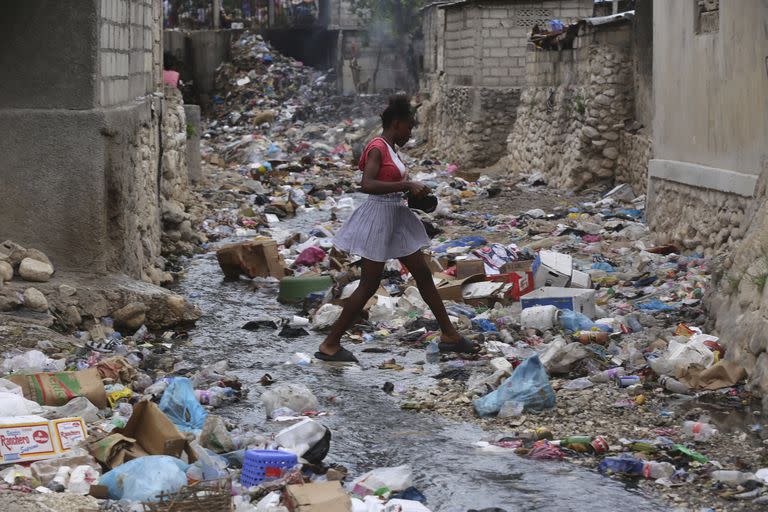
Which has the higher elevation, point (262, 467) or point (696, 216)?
point (696, 216)

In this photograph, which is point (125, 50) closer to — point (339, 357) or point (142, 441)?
point (339, 357)

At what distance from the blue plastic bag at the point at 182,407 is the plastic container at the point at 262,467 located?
0.75m

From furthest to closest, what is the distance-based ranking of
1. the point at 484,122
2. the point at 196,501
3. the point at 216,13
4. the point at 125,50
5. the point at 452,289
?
the point at 216,13, the point at 484,122, the point at 125,50, the point at 452,289, the point at 196,501

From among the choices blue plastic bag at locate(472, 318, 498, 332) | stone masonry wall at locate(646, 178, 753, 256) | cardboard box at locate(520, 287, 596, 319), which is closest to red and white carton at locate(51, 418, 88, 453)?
blue plastic bag at locate(472, 318, 498, 332)

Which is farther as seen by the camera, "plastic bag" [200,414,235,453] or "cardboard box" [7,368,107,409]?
"cardboard box" [7,368,107,409]

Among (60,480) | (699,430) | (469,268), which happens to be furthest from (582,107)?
(60,480)

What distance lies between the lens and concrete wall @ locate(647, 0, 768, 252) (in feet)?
23.5

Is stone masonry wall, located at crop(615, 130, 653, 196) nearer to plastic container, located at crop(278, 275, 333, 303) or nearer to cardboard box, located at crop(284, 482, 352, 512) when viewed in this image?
plastic container, located at crop(278, 275, 333, 303)

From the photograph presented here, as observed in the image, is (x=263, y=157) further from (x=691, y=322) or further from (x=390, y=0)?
(x=691, y=322)

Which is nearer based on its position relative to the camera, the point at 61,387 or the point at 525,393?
the point at 61,387

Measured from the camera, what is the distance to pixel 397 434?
4602 millimetres

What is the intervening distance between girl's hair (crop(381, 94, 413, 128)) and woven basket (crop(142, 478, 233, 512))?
2918 millimetres

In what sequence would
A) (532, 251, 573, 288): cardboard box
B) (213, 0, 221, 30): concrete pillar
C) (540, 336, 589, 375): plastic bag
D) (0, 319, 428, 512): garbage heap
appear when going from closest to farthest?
(0, 319, 428, 512): garbage heap < (540, 336, 589, 375): plastic bag < (532, 251, 573, 288): cardboard box < (213, 0, 221, 30): concrete pillar

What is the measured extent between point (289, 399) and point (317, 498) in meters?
1.47
